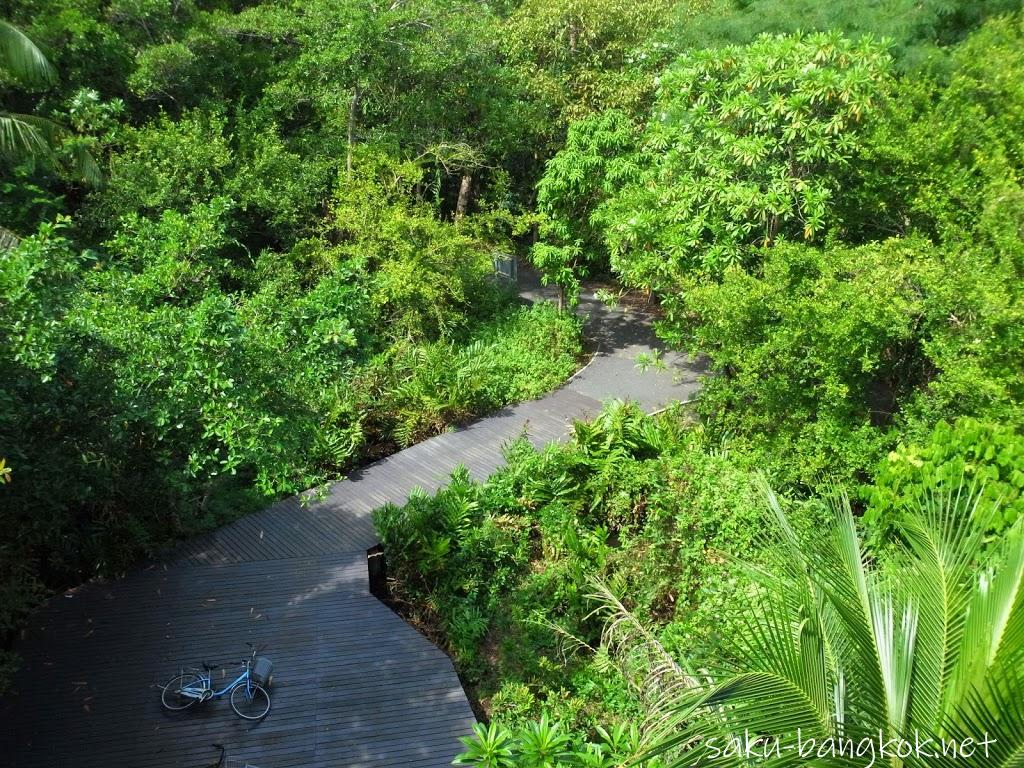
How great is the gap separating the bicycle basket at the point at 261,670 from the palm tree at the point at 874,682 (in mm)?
5237

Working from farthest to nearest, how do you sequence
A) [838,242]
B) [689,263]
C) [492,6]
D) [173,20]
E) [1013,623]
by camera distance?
[492,6] < [173,20] < [689,263] < [838,242] < [1013,623]

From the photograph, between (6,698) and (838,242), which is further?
(838,242)

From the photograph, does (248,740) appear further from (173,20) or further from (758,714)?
(173,20)

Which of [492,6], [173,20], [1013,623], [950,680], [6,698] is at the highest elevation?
[492,6]

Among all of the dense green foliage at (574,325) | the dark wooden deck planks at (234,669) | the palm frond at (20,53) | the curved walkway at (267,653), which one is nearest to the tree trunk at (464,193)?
the dense green foliage at (574,325)

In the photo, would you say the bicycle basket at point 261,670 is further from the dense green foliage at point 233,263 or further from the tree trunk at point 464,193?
the tree trunk at point 464,193

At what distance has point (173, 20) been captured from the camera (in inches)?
658

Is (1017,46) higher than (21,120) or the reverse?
higher

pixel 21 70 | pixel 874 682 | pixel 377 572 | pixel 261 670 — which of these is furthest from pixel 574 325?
pixel 874 682

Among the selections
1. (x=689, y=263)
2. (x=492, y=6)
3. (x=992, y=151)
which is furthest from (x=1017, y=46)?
(x=492, y=6)

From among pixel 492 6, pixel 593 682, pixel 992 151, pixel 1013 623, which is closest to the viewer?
pixel 1013 623

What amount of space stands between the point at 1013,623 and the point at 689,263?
8.81 m

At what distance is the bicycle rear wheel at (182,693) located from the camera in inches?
320

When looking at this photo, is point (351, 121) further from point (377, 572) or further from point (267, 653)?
point (267, 653)
